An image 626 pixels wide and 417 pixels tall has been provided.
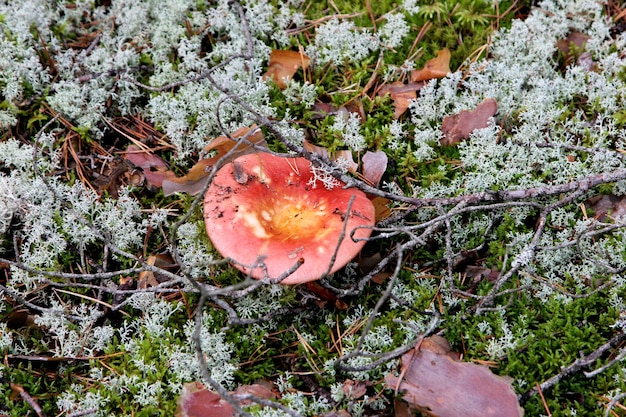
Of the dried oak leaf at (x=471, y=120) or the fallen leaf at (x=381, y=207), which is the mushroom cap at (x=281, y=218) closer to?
the fallen leaf at (x=381, y=207)

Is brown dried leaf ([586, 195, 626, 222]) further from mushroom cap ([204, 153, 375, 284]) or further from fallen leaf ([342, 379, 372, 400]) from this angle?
fallen leaf ([342, 379, 372, 400])

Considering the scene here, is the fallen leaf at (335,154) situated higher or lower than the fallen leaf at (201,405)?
higher

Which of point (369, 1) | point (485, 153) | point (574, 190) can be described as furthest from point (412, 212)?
point (369, 1)

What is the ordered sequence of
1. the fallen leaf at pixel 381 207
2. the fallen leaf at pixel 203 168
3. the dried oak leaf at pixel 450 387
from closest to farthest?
the dried oak leaf at pixel 450 387 < the fallen leaf at pixel 381 207 < the fallen leaf at pixel 203 168

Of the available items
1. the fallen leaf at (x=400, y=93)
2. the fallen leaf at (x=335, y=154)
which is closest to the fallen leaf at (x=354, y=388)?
the fallen leaf at (x=335, y=154)

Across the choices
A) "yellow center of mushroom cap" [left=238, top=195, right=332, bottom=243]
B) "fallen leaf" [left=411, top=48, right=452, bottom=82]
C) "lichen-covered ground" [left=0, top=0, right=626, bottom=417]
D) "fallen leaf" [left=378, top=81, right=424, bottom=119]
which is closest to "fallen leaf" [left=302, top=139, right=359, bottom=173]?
"lichen-covered ground" [left=0, top=0, right=626, bottom=417]
